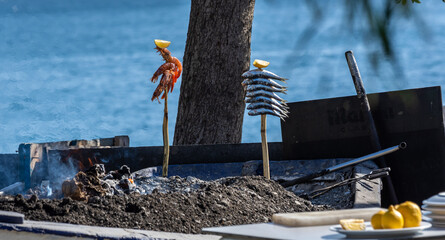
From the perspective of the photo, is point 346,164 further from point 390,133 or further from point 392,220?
point 392,220

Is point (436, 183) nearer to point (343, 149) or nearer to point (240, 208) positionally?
point (343, 149)

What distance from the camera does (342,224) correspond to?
221 cm

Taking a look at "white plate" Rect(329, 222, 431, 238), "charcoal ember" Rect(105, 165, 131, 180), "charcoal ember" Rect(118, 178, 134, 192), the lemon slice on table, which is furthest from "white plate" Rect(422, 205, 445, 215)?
"charcoal ember" Rect(105, 165, 131, 180)

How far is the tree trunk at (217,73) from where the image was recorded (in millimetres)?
7266

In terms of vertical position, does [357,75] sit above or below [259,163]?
above

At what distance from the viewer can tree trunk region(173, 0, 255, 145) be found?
23.8 feet

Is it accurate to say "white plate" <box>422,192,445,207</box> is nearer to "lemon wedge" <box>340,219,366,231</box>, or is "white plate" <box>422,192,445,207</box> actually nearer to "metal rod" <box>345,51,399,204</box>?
"lemon wedge" <box>340,219,366,231</box>

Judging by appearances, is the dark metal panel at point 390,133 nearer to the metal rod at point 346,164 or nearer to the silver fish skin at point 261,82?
the metal rod at point 346,164

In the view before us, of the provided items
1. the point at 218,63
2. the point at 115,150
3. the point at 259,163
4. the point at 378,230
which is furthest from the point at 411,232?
the point at 218,63

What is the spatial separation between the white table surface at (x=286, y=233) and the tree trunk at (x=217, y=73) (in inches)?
191

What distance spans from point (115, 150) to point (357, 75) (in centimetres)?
272

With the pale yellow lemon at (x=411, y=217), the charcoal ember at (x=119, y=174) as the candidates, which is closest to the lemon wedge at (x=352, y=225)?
the pale yellow lemon at (x=411, y=217)

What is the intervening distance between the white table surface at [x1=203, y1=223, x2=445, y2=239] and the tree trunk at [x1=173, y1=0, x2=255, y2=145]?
4.86 meters

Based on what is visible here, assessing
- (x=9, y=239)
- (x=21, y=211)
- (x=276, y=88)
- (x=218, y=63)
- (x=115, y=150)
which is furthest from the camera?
(x=218, y=63)
